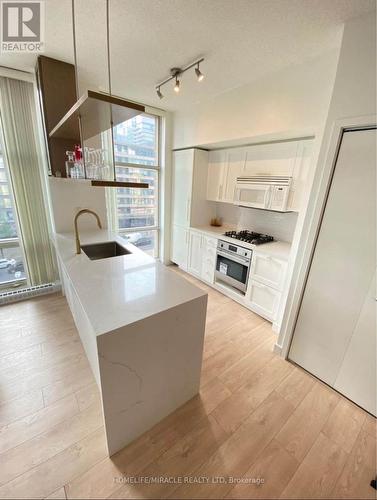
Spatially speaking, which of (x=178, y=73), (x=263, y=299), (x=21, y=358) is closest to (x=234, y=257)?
(x=263, y=299)

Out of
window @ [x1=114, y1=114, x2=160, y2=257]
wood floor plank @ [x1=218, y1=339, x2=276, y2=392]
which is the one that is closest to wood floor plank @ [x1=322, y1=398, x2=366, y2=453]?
wood floor plank @ [x1=218, y1=339, x2=276, y2=392]

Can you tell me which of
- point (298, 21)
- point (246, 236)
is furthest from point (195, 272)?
point (298, 21)

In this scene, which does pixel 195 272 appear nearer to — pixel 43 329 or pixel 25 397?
pixel 43 329

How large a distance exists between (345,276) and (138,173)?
11.2 feet

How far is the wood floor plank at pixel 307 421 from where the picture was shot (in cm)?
141

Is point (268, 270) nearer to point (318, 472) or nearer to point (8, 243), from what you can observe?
point (318, 472)

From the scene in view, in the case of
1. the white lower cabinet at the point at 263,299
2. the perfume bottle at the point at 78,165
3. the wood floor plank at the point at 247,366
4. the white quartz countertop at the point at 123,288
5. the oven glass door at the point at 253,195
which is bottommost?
the wood floor plank at the point at 247,366

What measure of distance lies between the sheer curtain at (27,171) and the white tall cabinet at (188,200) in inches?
79.9

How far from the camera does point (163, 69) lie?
85.7 inches

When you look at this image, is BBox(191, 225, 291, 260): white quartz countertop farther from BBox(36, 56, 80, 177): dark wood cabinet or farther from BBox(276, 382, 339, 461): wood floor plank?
BBox(36, 56, 80, 177): dark wood cabinet

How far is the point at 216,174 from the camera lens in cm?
336

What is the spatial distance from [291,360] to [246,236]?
166cm

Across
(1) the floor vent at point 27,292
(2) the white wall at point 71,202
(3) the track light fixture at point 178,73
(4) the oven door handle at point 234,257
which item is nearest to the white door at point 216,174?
(4) the oven door handle at point 234,257

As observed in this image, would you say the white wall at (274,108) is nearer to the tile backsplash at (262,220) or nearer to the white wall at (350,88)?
the white wall at (350,88)
